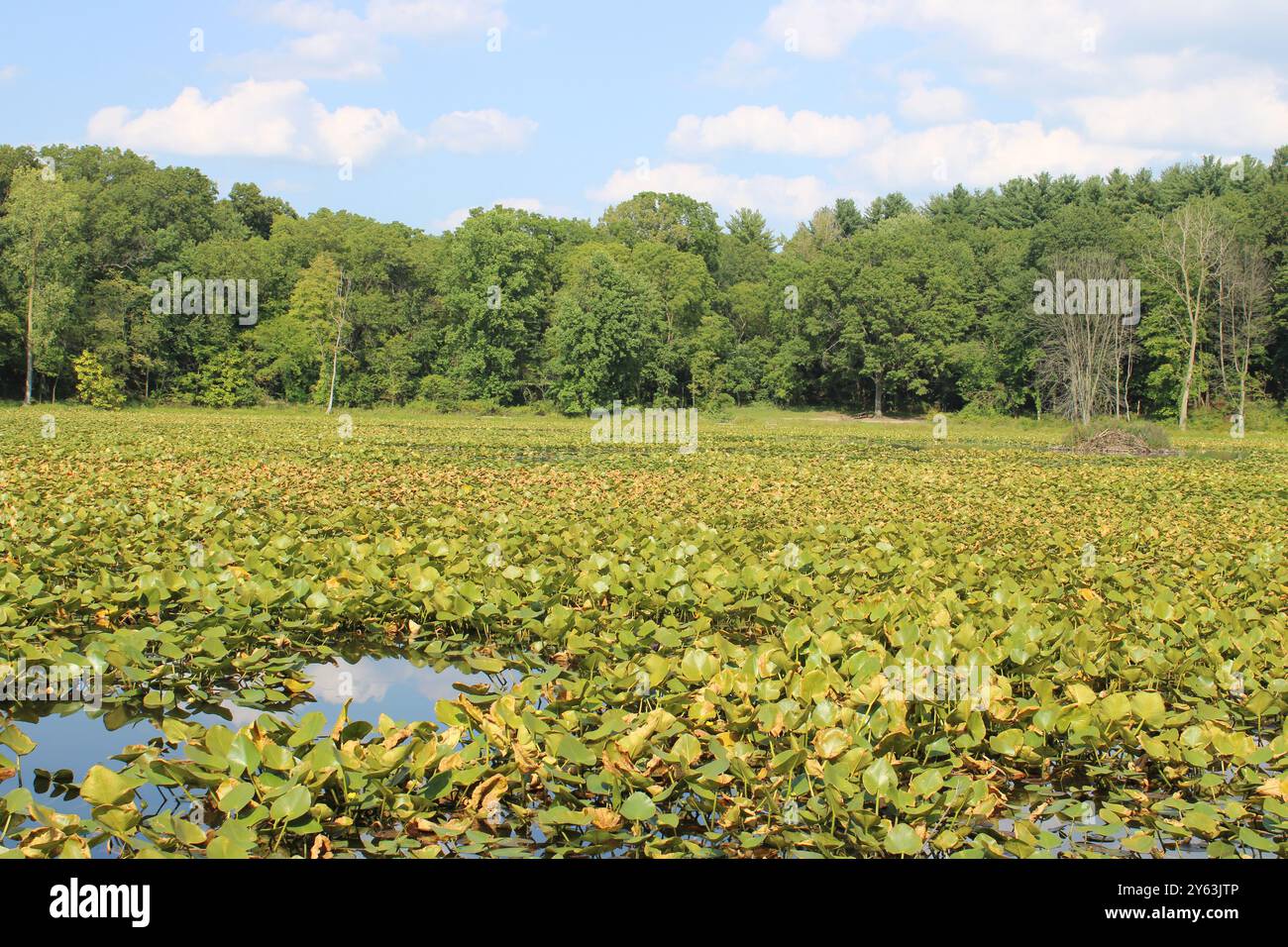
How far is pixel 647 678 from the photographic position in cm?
434

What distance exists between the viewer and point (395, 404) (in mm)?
45938

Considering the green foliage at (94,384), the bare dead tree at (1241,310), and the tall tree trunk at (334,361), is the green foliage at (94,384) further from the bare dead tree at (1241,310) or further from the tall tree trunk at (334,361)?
the bare dead tree at (1241,310)

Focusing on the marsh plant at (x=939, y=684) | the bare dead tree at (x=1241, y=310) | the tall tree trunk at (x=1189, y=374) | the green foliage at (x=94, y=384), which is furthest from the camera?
the green foliage at (x=94, y=384)

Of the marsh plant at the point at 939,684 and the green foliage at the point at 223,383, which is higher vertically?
the green foliage at the point at 223,383

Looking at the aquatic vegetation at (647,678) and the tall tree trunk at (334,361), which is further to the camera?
the tall tree trunk at (334,361)

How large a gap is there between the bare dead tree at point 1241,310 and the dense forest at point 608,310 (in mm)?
119

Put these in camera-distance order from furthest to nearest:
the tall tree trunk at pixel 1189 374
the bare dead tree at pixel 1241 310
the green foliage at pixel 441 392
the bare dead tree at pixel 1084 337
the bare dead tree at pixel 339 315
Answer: the green foliage at pixel 441 392, the bare dead tree at pixel 339 315, the bare dead tree at pixel 1084 337, the bare dead tree at pixel 1241 310, the tall tree trunk at pixel 1189 374

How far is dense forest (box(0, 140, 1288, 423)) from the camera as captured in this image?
127 feet

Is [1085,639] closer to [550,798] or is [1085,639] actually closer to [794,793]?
[794,793]

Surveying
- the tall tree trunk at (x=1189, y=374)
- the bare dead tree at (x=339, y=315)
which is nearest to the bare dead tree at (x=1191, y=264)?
the tall tree trunk at (x=1189, y=374)

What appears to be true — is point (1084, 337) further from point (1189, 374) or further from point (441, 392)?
point (441, 392)

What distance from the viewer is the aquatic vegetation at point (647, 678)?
10.8 feet

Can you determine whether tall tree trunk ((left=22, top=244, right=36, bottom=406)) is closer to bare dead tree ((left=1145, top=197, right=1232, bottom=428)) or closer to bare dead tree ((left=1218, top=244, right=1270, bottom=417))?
bare dead tree ((left=1145, top=197, right=1232, bottom=428))
